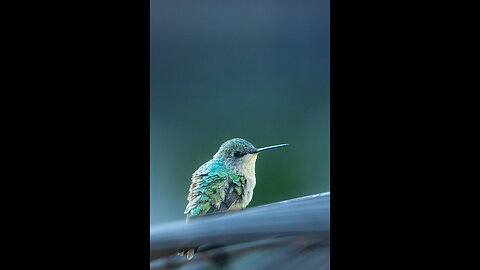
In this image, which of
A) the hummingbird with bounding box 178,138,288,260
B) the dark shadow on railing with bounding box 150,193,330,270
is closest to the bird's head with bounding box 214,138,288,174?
the hummingbird with bounding box 178,138,288,260

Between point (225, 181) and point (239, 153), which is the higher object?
point (239, 153)

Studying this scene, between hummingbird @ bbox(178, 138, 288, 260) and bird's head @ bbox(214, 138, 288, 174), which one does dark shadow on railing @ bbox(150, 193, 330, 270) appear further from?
bird's head @ bbox(214, 138, 288, 174)

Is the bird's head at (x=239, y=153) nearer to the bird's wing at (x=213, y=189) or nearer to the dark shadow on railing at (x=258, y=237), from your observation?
the bird's wing at (x=213, y=189)

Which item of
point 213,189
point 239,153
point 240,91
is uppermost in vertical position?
point 240,91

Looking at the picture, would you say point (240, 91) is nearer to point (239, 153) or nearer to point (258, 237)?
point (239, 153)

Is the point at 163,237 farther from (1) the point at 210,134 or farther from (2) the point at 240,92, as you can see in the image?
(2) the point at 240,92

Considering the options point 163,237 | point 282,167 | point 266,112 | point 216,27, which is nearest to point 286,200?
point 282,167

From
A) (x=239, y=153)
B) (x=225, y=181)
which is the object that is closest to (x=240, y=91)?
(x=239, y=153)

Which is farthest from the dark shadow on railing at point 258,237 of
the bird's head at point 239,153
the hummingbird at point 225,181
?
the bird's head at point 239,153
